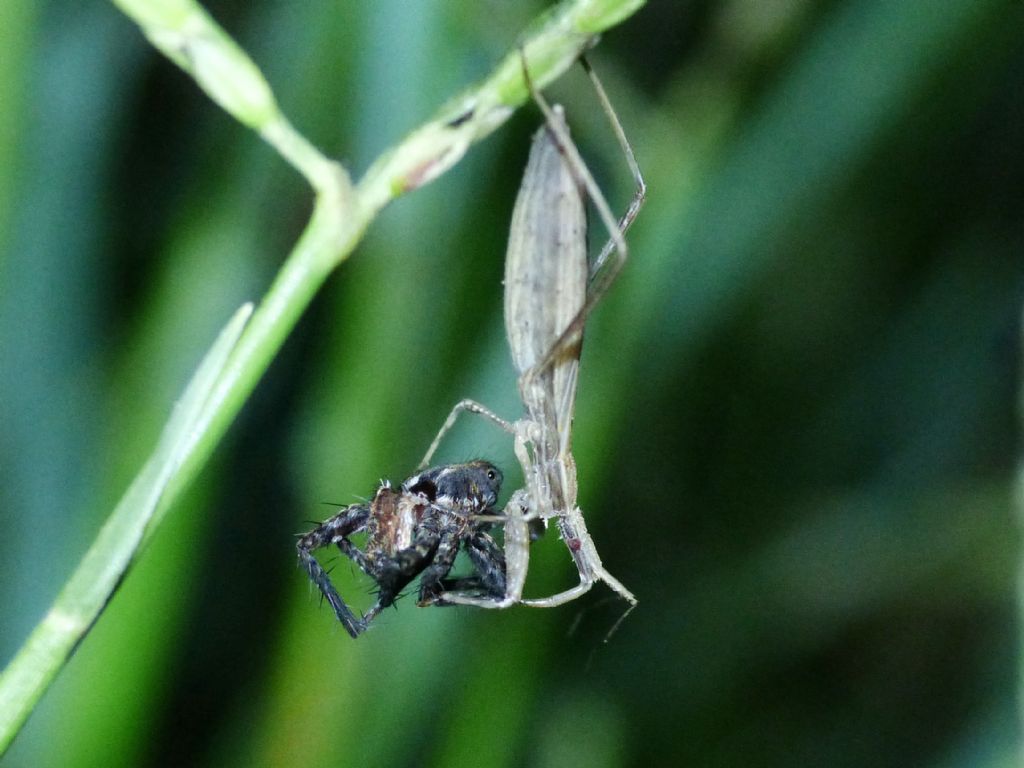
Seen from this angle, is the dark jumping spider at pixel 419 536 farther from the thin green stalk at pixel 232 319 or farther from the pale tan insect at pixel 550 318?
the thin green stalk at pixel 232 319

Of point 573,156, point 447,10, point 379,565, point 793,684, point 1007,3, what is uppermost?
point 447,10

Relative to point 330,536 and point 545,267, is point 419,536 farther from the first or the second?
point 545,267

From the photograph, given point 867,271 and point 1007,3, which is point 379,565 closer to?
point 1007,3

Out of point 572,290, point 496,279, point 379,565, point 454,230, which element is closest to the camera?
point 572,290

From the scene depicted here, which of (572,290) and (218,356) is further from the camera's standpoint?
(572,290)

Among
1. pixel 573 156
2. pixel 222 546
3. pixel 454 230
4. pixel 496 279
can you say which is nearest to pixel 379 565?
pixel 573 156

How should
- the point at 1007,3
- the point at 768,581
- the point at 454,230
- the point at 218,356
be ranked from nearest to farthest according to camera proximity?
the point at 218,356
the point at 454,230
the point at 1007,3
the point at 768,581

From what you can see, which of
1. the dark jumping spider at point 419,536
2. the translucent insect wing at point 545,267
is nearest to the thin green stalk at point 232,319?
the translucent insect wing at point 545,267

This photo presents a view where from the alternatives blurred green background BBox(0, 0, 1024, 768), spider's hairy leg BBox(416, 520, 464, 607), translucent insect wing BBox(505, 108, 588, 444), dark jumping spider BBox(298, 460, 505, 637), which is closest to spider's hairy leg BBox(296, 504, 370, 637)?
dark jumping spider BBox(298, 460, 505, 637)
